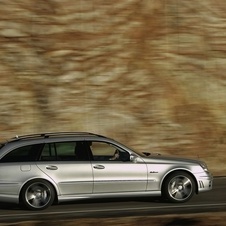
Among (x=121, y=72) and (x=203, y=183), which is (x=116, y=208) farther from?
(x=121, y=72)

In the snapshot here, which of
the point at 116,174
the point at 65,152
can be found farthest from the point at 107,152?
the point at 65,152

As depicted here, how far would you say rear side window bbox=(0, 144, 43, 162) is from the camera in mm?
13633

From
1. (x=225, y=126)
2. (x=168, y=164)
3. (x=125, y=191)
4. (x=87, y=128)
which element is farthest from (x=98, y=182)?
(x=225, y=126)

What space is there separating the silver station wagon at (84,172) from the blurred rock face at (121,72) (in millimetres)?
6653

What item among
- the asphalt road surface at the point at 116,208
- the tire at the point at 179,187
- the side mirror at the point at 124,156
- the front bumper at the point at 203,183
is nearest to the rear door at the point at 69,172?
the asphalt road surface at the point at 116,208

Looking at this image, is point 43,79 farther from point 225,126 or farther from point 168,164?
point 168,164

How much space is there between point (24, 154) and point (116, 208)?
6.60 feet

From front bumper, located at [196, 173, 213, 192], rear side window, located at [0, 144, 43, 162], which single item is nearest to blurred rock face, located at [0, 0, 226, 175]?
front bumper, located at [196, 173, 213, 192]

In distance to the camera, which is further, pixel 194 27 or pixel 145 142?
pixel 194 27

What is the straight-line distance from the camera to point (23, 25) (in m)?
22.1

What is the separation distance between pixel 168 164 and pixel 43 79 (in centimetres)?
852

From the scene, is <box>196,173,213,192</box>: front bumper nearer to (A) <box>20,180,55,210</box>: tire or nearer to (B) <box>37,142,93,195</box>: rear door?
(B) <box>37,142,93,195</box>: rear door

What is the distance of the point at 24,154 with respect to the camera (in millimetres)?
13742

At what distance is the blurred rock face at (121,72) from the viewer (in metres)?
21.2
